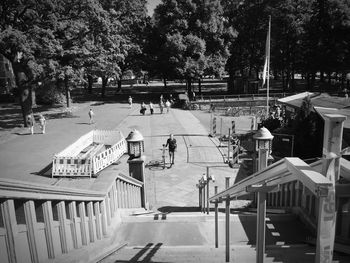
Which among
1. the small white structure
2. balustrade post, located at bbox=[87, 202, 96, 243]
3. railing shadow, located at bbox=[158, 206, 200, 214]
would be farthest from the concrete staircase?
the small white structure

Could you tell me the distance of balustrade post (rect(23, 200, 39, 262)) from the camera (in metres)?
3.34

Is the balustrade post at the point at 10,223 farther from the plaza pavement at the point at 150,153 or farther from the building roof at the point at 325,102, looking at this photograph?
the building roof at the point at 325,102

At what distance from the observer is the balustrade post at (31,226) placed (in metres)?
3.34

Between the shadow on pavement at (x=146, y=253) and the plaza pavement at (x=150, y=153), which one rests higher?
the shadow on pavement at (x=146, y=253)

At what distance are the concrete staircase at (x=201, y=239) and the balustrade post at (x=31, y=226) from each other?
160 centimetres

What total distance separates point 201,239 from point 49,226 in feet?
12.3

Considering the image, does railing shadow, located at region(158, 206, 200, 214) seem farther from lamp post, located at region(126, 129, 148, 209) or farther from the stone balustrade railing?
the stone balustrade railing

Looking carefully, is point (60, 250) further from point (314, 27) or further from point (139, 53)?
point (314, 27)

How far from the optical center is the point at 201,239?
22.0ft

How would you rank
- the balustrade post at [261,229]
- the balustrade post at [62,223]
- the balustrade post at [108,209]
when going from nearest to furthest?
the balustrade post at [261,229] < the balustrade post at [62,223] < the balustrade post at [108,209]

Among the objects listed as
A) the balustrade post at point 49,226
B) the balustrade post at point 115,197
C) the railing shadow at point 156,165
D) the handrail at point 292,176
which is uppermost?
the handrail at point 292,176

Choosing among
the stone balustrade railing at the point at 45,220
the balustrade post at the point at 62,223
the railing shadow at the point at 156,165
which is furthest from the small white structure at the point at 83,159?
the balustrade post at the point at 62,223

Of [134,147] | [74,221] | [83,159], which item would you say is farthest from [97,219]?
[83,159]

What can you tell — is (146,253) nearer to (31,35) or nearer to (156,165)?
(156,165)
